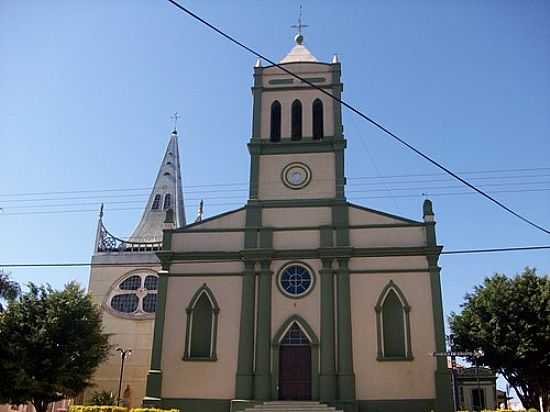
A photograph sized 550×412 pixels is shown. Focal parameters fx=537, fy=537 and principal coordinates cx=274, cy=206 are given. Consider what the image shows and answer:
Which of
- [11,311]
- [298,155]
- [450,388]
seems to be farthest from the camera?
[298,155]

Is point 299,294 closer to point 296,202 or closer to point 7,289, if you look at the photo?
Answer: point 296,202

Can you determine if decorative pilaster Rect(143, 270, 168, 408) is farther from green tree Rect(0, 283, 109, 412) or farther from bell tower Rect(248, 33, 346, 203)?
bell tower Rect(248, 33, 346, 203)

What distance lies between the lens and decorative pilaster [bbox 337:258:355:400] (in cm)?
2148

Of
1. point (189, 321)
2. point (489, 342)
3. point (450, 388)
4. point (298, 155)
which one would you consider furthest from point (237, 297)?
point (489, 342)

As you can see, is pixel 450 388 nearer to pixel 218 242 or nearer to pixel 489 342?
pixel 489 342

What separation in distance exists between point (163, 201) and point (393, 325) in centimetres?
2752

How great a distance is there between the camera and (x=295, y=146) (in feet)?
86.1

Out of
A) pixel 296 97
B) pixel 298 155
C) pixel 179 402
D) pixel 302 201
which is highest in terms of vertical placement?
pixel 296 97

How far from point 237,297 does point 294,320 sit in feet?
8.89

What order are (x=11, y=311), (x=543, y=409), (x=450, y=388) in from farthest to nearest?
(x=543, y=409) < (x=11, y=311) < (x=450, y=388)

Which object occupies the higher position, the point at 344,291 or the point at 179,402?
the point at 344,291

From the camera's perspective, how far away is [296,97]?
89.7ft

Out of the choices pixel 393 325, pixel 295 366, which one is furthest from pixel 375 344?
Answer: pixel 295 366

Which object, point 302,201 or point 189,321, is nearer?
point 189,321
